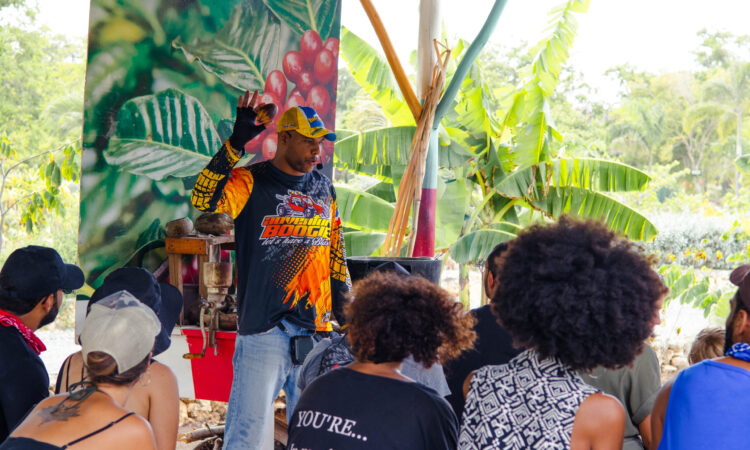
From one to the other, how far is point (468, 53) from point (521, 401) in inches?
108

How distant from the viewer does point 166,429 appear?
235cm

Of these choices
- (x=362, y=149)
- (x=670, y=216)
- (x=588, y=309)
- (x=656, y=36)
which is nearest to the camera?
(x=588, y=309)

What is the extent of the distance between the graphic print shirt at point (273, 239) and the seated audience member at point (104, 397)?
3.51 feet

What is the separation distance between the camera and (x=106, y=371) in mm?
1937

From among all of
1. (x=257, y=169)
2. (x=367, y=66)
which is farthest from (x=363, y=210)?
(x=257, y=169)

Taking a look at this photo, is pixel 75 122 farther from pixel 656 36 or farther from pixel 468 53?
pixel 656 36

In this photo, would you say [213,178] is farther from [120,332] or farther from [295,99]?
[295,99]

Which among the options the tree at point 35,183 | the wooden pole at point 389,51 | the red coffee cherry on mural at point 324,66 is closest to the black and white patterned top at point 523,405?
the wooden pole at point 389,51

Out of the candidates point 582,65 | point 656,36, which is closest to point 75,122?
point 582,65

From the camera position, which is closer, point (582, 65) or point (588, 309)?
point (588, 309)

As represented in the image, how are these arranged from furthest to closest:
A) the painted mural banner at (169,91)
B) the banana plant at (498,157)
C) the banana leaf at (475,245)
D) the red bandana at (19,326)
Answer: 1. the banana plant at (498,157)
2. the banana leaf at (475,245)
3. the painted mural banner at (169,91)
4. the red bandana at (19,326)

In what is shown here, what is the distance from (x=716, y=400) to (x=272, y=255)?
6.30 ft

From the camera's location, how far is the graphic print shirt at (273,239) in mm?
3072

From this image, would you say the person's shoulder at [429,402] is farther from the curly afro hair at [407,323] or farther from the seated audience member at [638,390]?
the seated audience member at [638,390]
